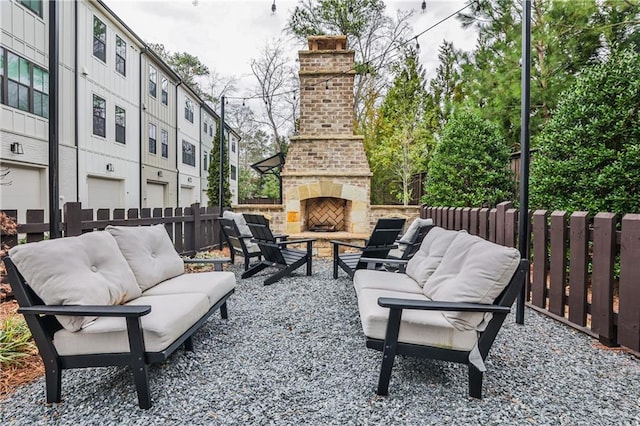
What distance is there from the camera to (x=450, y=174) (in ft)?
19.0

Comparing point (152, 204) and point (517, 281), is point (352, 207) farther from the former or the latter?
point (152, 204)

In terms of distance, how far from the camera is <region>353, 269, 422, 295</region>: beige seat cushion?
2629 mm

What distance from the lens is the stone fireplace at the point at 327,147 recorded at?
7336mm

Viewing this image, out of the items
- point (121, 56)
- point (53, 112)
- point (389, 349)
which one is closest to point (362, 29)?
point (121, 56)

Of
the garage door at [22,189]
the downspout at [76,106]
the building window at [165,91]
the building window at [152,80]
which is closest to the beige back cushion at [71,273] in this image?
the garage door at [22,189]

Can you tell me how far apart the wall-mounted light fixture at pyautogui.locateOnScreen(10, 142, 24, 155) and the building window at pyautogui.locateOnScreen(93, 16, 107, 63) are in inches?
142

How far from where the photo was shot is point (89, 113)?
9352 mm

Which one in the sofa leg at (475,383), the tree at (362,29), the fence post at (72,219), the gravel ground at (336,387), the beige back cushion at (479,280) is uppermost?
the tree at (362,29)

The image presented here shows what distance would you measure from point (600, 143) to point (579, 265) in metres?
1.63

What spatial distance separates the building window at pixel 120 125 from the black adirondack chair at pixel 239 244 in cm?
741

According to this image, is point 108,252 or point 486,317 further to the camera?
point 108,252

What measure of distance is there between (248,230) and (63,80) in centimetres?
687

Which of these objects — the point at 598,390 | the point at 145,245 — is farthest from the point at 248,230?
the point at 598,390

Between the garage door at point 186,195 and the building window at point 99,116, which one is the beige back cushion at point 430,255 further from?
the garage door at point 186,195
